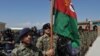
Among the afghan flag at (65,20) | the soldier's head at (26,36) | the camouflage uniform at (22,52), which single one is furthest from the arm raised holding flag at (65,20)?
the camouflage uniform at (22,52)

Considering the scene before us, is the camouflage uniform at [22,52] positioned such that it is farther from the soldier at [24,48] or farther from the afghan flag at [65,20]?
the afghan flag at [65,20]

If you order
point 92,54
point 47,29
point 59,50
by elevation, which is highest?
point 47,29

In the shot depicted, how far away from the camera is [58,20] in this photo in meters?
7.02

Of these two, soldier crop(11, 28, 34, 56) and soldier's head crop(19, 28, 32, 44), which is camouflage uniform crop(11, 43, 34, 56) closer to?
soldier crop(11, 28, 34, 56)

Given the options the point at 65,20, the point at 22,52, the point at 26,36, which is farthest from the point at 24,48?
the point at 65,20

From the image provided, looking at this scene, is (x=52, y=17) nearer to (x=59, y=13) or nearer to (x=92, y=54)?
(x=59, y=13)

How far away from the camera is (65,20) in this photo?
711cm

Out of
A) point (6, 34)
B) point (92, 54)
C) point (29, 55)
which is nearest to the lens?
point (29, 55)

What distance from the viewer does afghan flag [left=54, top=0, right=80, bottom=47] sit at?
275 inches

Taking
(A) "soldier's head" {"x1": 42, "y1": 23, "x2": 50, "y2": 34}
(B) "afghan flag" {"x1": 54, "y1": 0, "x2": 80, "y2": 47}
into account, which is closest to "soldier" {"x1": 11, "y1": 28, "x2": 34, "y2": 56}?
(B) "afghan flag" {"x1": 54, "y1": 0, "x2": 80, "y2": 47}

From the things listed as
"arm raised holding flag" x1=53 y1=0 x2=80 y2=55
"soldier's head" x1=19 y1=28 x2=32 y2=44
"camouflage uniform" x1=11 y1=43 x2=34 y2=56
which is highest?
"arm raised holding flag" x1=53 y1=0 x2=80 y2=55

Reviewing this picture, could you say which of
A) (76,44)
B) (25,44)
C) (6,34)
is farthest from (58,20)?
(6,34)

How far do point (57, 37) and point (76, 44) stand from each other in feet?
2.28

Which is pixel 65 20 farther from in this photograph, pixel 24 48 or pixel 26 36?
pixel 24 48
